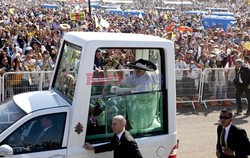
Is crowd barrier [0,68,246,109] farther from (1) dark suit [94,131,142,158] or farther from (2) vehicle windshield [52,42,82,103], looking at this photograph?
(1) dark suit [94,131,142,158]

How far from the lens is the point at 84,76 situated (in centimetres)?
480

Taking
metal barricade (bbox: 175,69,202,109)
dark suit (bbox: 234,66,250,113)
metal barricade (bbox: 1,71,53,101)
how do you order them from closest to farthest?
1. metal barricade (bbox: 1,71,53,101)
2. dark suit (bbox: 234,66,250,113)
3. metal barricade (bbox: 175,69,202,109)

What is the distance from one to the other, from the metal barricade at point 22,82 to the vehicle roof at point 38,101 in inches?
184

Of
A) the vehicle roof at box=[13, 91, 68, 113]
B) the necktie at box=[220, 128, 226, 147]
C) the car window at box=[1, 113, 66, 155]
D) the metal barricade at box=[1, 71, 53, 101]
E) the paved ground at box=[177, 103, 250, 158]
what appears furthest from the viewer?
the metal barricade at box=[1, 71, 53, 101]

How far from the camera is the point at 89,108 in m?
4.97

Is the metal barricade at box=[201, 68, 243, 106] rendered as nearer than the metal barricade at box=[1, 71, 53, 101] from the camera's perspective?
No

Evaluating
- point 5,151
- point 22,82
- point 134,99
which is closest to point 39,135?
point 5,151

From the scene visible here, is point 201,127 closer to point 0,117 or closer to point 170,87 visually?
point 170,87

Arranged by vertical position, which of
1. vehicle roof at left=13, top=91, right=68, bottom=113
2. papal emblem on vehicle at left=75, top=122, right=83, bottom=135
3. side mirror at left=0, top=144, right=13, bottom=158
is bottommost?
side mirror at left=0, top=144, right=13, bottom=158

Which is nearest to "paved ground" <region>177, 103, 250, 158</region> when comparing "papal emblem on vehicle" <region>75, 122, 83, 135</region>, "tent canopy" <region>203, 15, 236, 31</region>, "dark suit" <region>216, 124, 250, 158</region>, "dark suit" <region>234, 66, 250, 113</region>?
"dark suit" <region>234, 66, 250, 113</region>

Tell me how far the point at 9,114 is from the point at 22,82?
17.2 ft

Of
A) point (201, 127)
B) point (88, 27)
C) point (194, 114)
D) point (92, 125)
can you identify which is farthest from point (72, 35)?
point (88, 27)

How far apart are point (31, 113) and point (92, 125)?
763 mm

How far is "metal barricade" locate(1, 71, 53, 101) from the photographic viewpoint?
998cm
